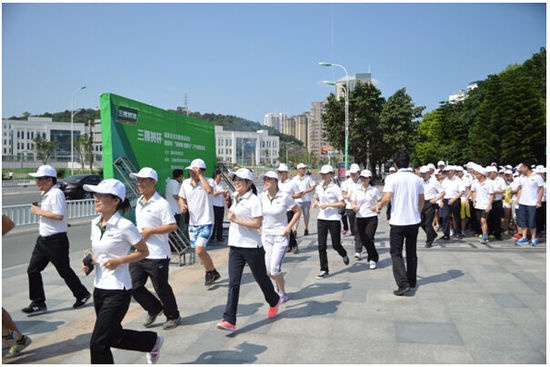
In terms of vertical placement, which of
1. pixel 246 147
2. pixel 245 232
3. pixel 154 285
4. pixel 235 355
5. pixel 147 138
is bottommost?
pixel 235 355

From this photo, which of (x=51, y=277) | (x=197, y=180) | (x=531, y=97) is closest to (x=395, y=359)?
(x=197, y=180)

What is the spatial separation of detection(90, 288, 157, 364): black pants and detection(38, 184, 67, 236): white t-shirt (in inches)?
89.5

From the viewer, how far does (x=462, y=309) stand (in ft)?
17.3

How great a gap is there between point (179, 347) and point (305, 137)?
19592 centimetres

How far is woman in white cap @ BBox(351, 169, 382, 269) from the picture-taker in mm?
7598

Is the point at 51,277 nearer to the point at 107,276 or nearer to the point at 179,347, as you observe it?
the point at 179,347

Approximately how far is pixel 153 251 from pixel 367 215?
4.22 metres

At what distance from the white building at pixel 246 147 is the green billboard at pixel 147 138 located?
11123 cm

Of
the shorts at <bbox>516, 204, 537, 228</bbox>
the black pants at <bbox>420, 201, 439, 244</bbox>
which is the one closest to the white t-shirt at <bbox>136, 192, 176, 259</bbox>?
the black pants at <bbox>420, 201, 439, 244</bbox>

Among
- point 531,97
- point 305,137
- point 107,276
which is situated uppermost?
point 305,137

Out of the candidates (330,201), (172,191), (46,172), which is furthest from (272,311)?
(172,191)

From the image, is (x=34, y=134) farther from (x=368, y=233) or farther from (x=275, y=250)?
(x=275, y=250)

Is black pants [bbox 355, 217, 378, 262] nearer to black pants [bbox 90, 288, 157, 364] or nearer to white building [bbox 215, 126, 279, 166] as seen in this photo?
black pants [bbox 90, 288, 157, 364]

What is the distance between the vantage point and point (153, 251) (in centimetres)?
470
